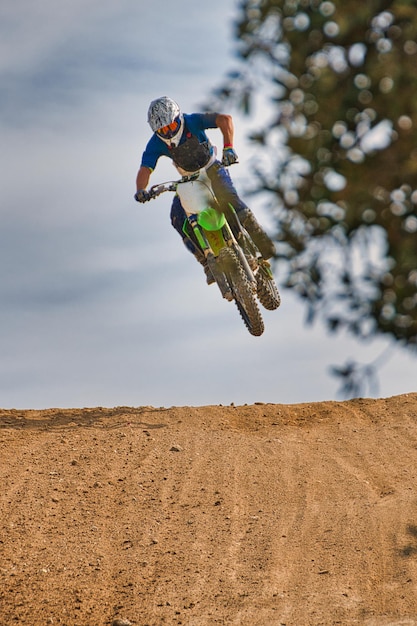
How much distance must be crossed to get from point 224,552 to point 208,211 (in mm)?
4687

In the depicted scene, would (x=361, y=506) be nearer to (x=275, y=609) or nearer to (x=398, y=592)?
(x=398, y=592)

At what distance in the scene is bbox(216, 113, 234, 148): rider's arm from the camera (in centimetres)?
1166

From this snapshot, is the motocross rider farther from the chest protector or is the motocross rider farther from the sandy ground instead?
the sandy ground

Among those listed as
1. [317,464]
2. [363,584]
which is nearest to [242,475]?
[317,464]

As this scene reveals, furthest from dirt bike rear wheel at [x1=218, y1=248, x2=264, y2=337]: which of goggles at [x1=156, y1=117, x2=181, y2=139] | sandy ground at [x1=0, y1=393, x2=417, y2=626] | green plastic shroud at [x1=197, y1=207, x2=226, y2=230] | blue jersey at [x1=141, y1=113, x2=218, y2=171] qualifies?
sandy ground at [x1=0, y1=393, x2=417, y2=626]

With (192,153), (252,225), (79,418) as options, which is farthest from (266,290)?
(79,418)

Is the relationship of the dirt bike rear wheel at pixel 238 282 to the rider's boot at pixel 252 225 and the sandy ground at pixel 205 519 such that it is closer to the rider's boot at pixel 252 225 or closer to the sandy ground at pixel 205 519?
the rider's boot at pixel 252 225

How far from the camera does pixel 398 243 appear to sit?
539 cm

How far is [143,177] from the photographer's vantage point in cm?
1224

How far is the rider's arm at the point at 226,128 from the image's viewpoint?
1166 centimetres

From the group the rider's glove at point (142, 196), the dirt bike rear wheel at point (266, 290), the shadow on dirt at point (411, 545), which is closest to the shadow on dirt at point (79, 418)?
the dirt bike rear wheel at point (266, 290)

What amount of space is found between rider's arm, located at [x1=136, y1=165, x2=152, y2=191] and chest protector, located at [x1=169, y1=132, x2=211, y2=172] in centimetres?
44

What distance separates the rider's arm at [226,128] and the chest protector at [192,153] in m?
0.49

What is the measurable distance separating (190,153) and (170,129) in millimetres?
476
